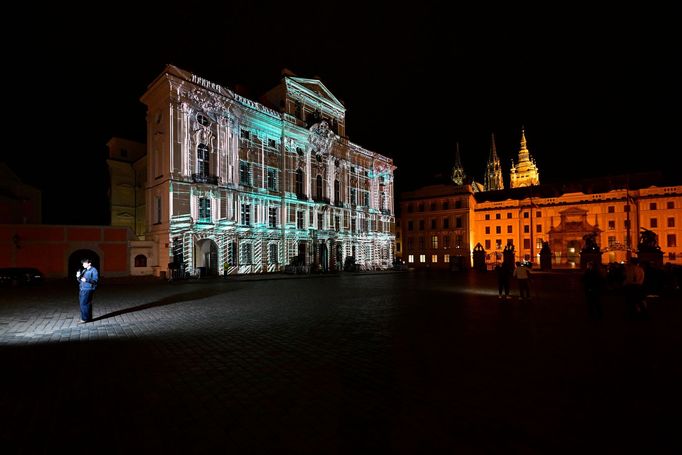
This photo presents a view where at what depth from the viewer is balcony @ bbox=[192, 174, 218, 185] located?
3219cm

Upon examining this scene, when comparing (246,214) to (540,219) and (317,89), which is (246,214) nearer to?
(317,89)

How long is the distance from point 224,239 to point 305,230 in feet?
35.6

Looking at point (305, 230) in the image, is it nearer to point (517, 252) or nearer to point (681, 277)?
point (681, 277)

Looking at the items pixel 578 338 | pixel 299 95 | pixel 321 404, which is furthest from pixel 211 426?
pixel 299 95

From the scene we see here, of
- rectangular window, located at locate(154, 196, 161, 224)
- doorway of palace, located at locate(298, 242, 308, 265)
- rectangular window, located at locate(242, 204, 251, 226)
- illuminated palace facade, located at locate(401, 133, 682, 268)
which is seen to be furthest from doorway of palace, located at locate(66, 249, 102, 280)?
illuminated palace facade, located at locate(401, 133, 682, 268)

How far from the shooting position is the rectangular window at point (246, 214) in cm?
3643

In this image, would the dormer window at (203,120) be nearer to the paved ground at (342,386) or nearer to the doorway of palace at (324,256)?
the doorway of palace at (324,256)

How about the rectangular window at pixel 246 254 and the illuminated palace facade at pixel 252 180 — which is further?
the rectangular window at pixel 246 254

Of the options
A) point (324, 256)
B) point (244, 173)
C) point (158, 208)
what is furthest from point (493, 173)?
point (158, 208)

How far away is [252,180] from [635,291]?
3269 cm

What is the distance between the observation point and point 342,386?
17.7 feet

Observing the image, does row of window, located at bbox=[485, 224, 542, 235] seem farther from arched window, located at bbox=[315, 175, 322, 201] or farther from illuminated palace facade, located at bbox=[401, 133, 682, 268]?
arched window, located at bbox=[315, 175, 322, 201]

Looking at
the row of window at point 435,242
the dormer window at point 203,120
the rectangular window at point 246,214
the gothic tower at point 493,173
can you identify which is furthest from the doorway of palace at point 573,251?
the dormer window at point 203,120

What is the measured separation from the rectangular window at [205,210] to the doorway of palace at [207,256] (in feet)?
8.44
